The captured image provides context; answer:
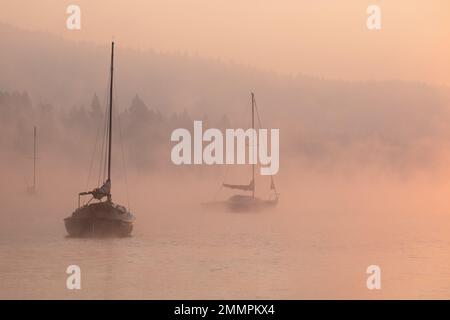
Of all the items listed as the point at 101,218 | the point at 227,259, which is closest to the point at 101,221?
the point at 101,218

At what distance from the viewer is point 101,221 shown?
32219 millimetres

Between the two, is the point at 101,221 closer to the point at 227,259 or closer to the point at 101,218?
the point at 101,218

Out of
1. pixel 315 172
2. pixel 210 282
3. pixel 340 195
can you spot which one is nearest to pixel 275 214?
pixel 315 172

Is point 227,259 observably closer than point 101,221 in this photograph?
Yes

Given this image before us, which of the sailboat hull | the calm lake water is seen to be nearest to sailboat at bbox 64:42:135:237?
the sailboat hull

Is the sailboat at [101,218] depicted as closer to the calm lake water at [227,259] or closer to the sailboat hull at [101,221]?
the sailboat hull at [101,221]

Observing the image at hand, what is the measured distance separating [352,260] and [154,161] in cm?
2034

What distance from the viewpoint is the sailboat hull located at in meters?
32.2

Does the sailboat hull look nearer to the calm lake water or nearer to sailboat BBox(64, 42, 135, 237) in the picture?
sailboat BBox(64, 42, 135, 237)

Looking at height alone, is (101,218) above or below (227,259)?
above

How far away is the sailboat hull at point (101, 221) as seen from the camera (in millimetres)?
32188

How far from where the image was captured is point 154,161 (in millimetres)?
51438

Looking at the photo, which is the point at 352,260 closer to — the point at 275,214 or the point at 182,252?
the point at 182,252

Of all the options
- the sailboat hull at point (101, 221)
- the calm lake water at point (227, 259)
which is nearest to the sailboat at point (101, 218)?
the sailboat hull at point (101, 221)
